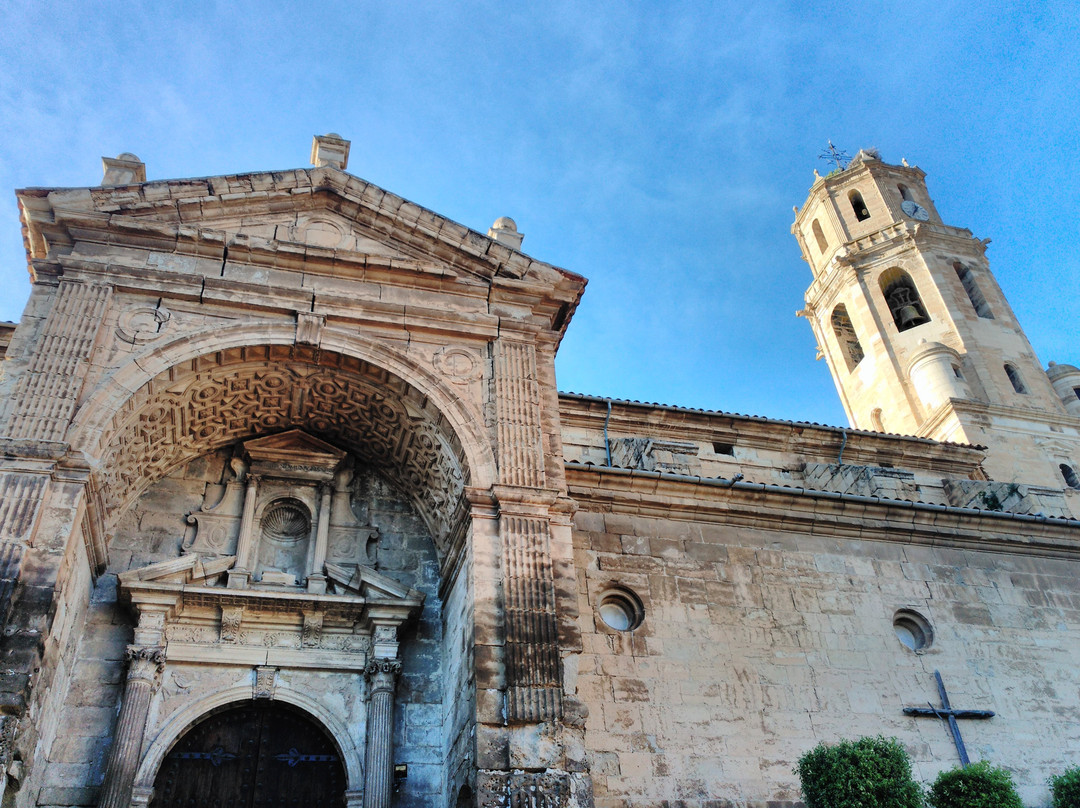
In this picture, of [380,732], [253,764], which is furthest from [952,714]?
[253,764]

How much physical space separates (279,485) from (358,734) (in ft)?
12.1

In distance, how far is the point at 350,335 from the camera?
38.0 ft

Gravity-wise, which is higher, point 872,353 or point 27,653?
point 872,353

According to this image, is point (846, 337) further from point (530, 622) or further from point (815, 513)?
point (530, 622)

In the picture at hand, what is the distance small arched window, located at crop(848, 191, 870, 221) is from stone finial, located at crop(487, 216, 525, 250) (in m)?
22.0

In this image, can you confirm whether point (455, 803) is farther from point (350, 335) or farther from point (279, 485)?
point (350, 335)

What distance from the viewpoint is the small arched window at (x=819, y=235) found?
109ft

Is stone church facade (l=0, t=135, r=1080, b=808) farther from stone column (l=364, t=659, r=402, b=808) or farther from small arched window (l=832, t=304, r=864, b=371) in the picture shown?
small arched window (l=832, t=304, r=864, b=371)

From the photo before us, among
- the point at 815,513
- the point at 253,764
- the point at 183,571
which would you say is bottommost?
the point at 253,764

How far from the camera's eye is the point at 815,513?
13297 mm

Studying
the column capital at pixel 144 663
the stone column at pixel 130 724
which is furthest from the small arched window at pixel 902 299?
the stone column at pixel 130 724

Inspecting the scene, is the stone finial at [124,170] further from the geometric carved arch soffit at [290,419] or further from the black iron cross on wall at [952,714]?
the black iron cross on wall at [952,714]

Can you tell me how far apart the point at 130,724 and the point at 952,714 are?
10465 mm

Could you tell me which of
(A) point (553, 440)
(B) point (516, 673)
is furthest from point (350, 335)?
(B) point (516, 673)
